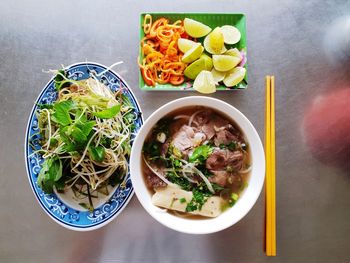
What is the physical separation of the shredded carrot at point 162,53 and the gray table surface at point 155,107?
0.09m

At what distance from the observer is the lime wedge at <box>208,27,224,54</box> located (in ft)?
4.48

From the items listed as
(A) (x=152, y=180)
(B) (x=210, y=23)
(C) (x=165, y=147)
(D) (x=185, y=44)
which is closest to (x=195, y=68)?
(D) (x=185, y=44)

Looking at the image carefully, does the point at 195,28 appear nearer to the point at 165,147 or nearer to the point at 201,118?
the point at 201,118

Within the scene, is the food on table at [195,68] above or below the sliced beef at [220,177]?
above

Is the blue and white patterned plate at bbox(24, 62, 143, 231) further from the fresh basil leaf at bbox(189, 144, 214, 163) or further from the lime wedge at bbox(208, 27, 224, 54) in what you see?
the lime wedge at bbox(208, 27, 224, 54)

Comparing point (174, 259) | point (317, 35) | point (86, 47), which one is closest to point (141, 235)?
point (174, 259)

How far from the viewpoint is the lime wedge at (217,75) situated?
1374 mm

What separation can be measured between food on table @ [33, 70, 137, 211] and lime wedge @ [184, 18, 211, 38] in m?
0.37

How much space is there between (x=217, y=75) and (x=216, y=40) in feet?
0.44

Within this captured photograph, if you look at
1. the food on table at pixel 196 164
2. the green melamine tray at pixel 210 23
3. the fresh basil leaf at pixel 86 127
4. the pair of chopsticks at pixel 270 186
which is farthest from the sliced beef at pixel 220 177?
the fresh basil leaf at pixel 86 127

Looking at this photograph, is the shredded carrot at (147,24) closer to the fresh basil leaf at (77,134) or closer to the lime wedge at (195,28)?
the lime wedge at (195,28)

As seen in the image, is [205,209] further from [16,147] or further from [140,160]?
[16,147]

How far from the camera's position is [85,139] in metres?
1.19

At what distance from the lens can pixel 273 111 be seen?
144 cm
